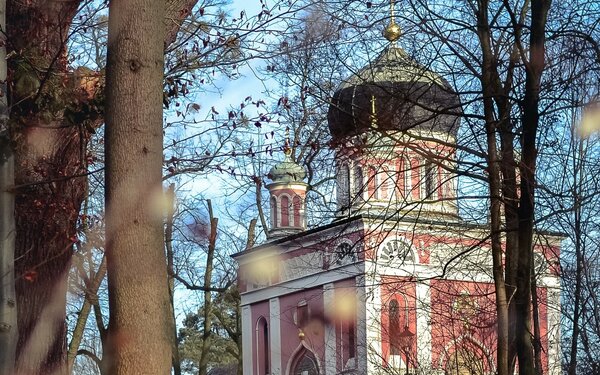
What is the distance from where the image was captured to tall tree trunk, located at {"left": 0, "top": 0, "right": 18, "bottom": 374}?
28.9ft

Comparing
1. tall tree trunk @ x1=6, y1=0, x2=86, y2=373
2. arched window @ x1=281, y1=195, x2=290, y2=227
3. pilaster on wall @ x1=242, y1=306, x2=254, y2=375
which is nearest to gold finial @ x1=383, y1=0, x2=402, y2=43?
tall tree trunk @ x1=6, y1=0, x2=86, y2=373

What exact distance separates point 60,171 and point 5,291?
2.39 meters

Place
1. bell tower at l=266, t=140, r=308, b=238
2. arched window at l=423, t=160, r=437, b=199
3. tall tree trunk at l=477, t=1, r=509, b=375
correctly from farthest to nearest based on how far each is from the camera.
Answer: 1. bell tower at l=266, t=140, r=308, b=238
2. arched window at l=423, t=160, r=437, b=199
3. tall tree trunk at l=477, t=1, r=509, b=375

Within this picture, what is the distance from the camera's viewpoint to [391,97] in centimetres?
1120

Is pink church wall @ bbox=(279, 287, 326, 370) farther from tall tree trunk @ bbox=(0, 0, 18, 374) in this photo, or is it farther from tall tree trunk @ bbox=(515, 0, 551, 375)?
tall tree trunk @ bbox=(0, 0, 18, 374)

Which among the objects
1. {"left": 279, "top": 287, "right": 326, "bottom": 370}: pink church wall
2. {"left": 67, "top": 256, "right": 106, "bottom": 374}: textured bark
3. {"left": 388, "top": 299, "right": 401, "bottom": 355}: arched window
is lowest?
{"left": 67, "top": 256, "right": 106, "bottom": 374}: textured bark

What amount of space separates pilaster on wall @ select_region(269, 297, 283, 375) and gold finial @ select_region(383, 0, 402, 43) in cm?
3680

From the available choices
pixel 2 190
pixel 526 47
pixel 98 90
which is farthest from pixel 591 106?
pixel 2 190

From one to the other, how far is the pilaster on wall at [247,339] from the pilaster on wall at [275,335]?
1.02 meters

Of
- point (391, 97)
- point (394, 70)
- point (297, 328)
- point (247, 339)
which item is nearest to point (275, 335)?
point (297, 328)

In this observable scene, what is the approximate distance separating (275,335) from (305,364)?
1.75 m

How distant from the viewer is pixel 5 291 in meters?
8.95

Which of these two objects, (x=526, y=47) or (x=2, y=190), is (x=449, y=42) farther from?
(x=2, y=190)

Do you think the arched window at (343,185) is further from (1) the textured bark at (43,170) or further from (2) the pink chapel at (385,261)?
(1) the textured bark at (43,170)
